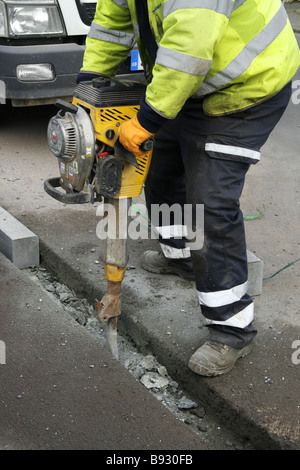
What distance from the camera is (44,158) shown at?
16.7ft

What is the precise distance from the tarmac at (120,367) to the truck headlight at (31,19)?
5.09 ft

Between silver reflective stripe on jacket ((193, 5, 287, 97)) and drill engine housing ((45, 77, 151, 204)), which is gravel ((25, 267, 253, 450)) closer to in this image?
drill engine housing ((45, 77, 151, 204))

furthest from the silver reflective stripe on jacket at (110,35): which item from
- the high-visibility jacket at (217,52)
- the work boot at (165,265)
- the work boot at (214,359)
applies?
the work boot at (214,359)

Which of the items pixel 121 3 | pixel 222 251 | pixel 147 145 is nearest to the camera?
pixel 147 145

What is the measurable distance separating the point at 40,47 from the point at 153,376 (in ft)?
9.49

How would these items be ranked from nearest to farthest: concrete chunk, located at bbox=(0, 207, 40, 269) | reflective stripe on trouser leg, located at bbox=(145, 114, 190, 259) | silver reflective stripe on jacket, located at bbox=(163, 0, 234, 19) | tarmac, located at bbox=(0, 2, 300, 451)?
silver reflective stripe on jacket, located at bbox=(163, 0, 234, 19) → tarmac, located at bbox=(0, 2, 300, 451) → reflective stripe on trouser leg, located at bbox=(145, 114, 190, 259) → concrete chunk, located at bbox=(0, 207, 40, 269)

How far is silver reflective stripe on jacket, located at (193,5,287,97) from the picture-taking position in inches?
98.3

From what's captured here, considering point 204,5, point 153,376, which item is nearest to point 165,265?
point 153,376

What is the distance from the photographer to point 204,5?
7.47 feet

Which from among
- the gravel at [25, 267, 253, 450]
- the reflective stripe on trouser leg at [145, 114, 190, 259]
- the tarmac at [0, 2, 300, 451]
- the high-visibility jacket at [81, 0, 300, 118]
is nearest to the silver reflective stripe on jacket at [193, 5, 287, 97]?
the high-visibility jacket at [81, 0, 300, 118]

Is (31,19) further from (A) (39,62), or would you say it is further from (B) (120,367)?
(B) (120,367)

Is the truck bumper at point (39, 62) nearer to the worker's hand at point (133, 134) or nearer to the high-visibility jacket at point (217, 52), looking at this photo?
the high-visibility jacket at point (217, 52)

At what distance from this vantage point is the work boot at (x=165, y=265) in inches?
138
